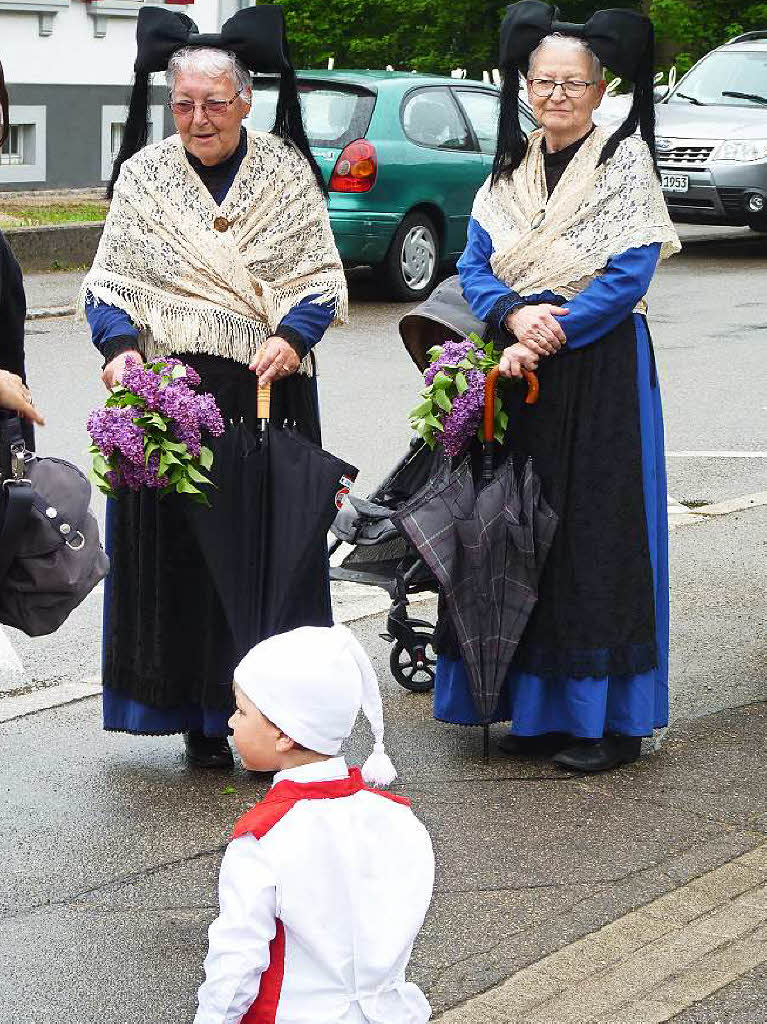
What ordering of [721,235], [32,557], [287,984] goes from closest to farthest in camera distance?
1. [287,984]
2. [32,557]
3. [721,235]

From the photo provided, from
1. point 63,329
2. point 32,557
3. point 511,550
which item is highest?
point 32,557

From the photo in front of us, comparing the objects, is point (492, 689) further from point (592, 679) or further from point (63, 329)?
point (63, 329)

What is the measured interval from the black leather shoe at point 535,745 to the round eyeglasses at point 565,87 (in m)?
1.82

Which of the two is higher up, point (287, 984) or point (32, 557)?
point (32, 557)

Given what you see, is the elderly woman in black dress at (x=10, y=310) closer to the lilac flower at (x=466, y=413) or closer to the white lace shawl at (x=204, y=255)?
the white lace shawl at (x=204, y=255)

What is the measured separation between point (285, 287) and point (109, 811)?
5.01 ft

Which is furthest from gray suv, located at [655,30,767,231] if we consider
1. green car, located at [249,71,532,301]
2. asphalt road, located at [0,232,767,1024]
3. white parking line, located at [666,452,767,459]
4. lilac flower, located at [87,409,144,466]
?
lilac flower, located at [87,409,144,466]

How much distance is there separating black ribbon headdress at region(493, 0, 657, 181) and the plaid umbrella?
76 cm

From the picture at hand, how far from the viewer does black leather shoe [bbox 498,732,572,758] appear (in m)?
5.34

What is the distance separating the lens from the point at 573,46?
16.5 ft

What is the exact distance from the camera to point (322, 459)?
16.1 feet

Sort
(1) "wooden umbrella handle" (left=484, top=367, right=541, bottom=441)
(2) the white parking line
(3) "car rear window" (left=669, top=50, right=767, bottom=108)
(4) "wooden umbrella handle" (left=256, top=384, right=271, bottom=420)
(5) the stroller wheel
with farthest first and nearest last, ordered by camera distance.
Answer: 1. (3) "car rear window" (left=669, top=50, right=767, bottom=108)
2. (2) the white parking line
3. (5) the stroller wheel
4. (1) "wooden umbrella handle" (left=484, top=367, right=541, bottom=441)
5. (4) "wooden umbrella handle" (left=256, top=384, right=271, bottom=420)

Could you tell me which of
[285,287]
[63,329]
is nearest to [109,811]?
[285,287]

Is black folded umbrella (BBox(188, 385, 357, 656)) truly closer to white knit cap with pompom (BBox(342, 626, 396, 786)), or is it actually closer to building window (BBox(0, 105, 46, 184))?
white knit cap with pompom (BBox(342, 626, 396, 786))
